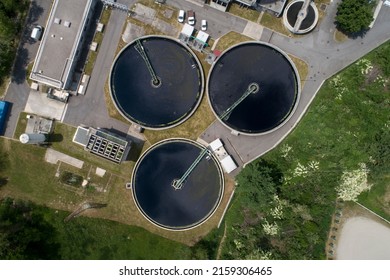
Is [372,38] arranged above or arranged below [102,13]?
above

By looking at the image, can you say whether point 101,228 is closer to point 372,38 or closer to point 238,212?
point 238,212

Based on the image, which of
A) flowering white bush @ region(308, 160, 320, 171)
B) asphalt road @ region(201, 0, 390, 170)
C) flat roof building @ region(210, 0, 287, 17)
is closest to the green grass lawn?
asphalt road @ region(201, 0, 390, 170)

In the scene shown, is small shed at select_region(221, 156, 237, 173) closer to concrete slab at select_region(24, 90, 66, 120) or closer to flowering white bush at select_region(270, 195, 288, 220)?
flowering white bush at select_region(270, 195, 288, 220)

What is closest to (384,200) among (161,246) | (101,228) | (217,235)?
(217,235)

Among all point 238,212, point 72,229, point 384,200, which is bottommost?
point 72,229

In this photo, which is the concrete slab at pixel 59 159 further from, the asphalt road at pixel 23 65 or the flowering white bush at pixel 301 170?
the flowering white bush at pixel 301 170

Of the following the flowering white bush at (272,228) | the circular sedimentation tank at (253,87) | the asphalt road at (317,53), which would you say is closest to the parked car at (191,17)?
the circular sedimentation tank at (253,87)
